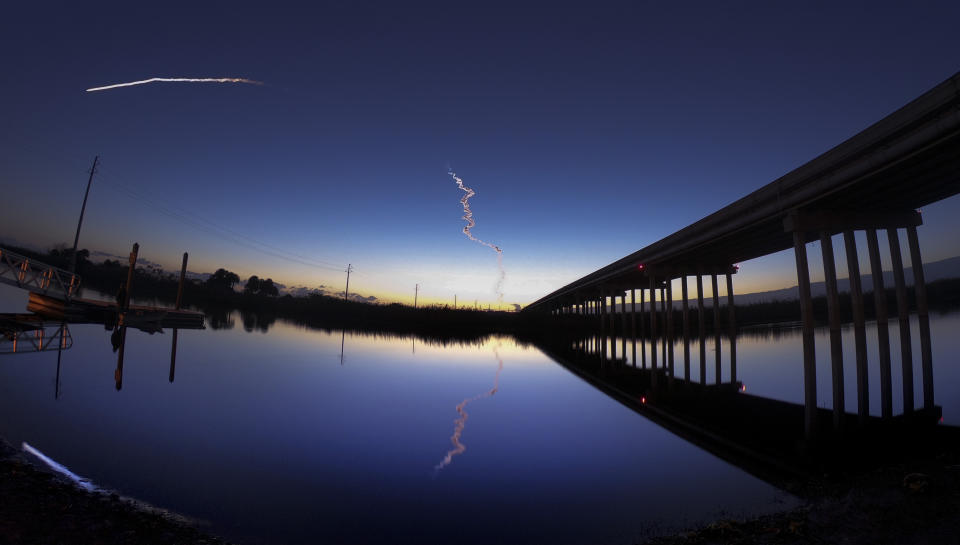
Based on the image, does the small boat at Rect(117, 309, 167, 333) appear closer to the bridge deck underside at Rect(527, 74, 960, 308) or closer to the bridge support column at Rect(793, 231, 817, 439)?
the bridge support column at Rect(793, 231, 817, 439)

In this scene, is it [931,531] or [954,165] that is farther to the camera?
[954,165]

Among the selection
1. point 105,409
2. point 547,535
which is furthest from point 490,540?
point 105,409

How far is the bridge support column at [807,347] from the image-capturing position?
38.0ft

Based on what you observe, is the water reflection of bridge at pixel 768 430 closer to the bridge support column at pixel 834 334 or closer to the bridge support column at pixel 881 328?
the bridge support column at pixel 834 334

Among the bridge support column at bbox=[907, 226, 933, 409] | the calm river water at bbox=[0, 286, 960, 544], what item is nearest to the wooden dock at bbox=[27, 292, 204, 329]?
the calm river water at bbox=[0, 286, 960, 544]

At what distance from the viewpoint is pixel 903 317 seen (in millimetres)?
15531

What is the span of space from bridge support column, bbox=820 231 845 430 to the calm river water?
304 cm

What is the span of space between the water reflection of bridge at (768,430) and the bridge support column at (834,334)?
0.53 meters

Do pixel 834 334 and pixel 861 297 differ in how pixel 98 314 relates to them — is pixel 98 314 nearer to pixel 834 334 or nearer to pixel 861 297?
pixel 834 334

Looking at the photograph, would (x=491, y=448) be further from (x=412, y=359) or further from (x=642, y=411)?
(x=412, y=359)

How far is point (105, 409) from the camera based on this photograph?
A: 11.3 meters

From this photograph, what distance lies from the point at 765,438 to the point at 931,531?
655 centimetres

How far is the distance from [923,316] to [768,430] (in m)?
10.4

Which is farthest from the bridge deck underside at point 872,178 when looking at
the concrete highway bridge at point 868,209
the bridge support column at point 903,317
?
the bridge support column at point 903,317
